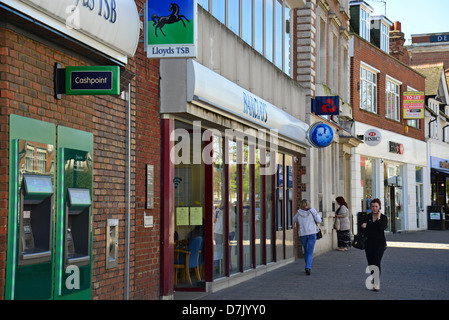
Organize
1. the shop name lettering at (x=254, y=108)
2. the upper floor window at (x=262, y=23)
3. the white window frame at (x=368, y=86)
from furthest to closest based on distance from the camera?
the white window frame at (x=368, y=86)
the shop name lettering at (x=254, y=108)
the upper floor window at (x=262, y=23)

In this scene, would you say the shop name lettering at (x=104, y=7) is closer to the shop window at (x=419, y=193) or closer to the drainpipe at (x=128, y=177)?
the drainpipe at (x=128, y=177)

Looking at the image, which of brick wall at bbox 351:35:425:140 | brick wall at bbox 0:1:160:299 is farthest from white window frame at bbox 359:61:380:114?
brick wall at bbox 0:1:160:299

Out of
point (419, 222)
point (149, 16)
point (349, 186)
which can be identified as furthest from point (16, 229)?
point (419, 222)

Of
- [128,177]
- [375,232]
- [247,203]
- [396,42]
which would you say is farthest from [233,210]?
[396,42]

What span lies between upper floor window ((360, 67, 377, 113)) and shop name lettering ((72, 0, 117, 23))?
2496 cm

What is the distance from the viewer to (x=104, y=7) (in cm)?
830

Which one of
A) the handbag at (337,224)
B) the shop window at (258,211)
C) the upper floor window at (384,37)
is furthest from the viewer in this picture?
A: the upper floor window at (384,37)

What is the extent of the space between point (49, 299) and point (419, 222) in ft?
114

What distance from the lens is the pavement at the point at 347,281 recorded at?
1266cm

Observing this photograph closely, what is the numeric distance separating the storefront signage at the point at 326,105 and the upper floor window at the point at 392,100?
1486cm

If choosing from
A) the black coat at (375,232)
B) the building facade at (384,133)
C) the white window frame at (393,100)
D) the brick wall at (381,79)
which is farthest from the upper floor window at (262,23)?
the white window frame at (393,100)

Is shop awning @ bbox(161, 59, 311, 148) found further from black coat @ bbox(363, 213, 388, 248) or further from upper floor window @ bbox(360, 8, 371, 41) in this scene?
upper floor window @ bbox(360, 8, 371, 41)

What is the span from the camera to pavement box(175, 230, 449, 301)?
12.7m
